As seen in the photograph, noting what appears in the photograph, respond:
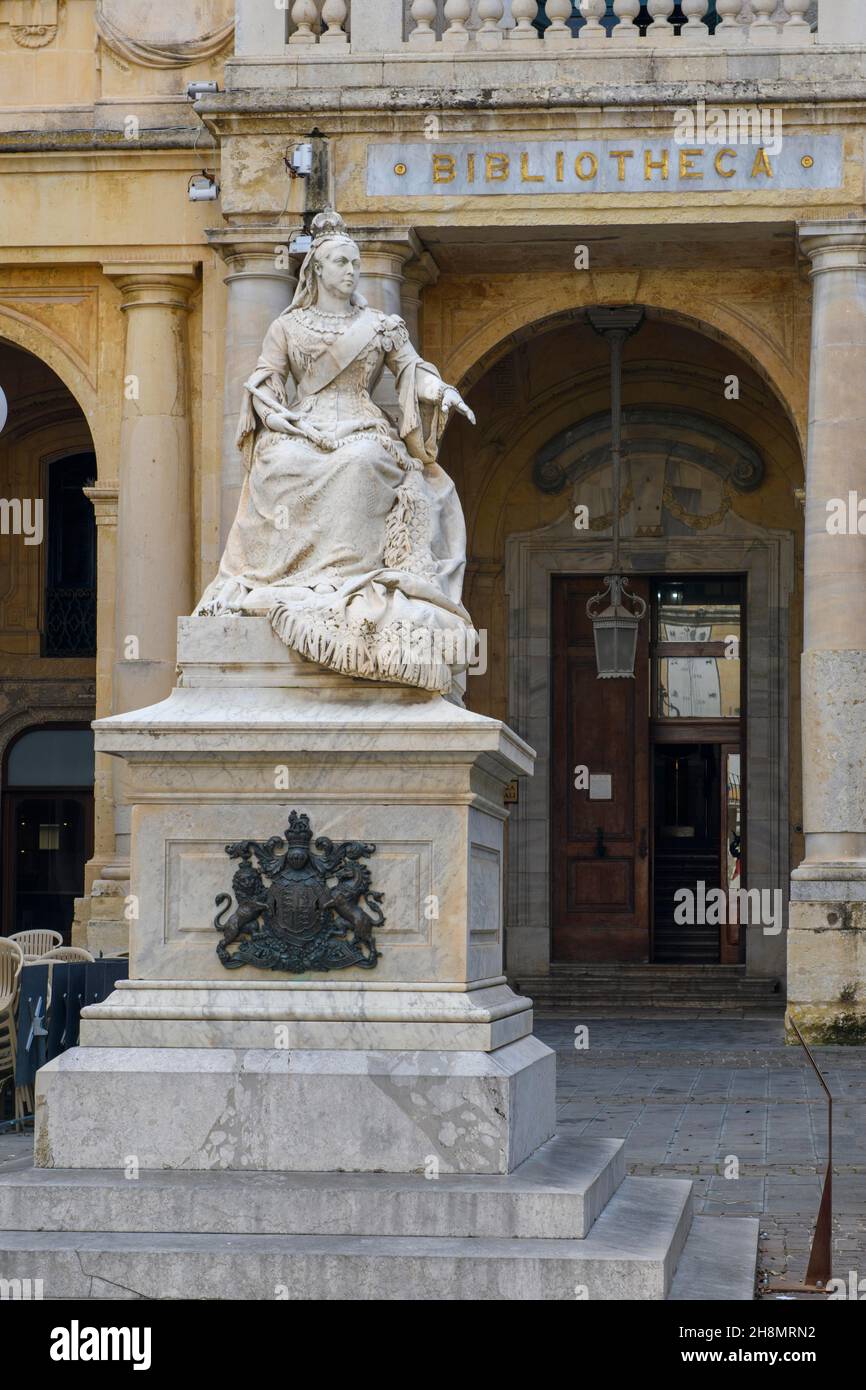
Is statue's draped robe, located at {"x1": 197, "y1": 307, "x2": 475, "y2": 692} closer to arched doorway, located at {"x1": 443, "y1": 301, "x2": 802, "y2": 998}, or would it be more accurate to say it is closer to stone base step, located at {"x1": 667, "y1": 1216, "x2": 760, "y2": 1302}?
stone base step, located at {"x1": 667, "y1": 1216, "x2": 760, "y2": 1302}

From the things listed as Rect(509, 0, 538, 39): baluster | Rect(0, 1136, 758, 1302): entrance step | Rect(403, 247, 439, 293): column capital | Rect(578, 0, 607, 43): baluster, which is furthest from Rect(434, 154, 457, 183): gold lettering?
Rect(0, 1136, 758, 1302): entrance step

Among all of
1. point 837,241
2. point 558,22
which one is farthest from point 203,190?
point 837,241

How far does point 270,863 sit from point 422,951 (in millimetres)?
553

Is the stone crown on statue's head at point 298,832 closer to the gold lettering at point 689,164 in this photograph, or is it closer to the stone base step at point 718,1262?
the stone base step at point 718,1262

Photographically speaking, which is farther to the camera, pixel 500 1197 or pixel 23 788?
pixel 23 788

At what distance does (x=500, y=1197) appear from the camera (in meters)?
6.76

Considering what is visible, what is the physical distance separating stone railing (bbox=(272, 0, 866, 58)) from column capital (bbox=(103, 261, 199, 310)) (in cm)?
215

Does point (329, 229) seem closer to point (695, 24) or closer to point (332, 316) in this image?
point (332, 316)

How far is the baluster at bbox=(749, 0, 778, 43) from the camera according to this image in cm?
1709

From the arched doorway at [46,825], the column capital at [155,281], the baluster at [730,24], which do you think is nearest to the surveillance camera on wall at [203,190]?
the column capital at [155,281]

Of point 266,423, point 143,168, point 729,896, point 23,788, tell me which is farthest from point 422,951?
point 23,788

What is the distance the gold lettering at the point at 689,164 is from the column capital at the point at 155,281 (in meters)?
4.00

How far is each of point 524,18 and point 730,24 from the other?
1.50m

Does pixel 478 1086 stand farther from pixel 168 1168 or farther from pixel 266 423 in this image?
pixel 266 423
